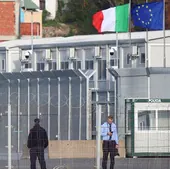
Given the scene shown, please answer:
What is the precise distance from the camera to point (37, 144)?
29.1 m

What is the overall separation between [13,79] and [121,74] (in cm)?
658

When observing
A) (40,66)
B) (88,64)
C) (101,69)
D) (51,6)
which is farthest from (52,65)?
(51,6)

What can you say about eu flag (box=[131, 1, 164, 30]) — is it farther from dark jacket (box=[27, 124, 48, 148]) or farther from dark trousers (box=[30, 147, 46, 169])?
dark trousers (box=[30, 147, 46, 169])

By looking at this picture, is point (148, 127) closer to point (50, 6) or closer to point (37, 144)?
point (37, 144)

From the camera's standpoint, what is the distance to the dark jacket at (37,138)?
2900 cm

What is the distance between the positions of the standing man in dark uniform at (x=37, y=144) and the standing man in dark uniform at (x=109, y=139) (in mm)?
1728

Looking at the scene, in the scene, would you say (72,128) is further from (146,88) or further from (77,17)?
(77,17)

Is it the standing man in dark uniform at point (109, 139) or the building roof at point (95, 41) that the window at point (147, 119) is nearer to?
the standing man in dark uniform at point (109, 139)

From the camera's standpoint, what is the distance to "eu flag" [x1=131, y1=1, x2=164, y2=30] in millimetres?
49688

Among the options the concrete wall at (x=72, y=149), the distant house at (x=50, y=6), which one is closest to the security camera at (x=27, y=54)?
the concrete wall at (x=72, y=149)

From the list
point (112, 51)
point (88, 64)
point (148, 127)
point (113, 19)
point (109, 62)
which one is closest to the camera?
point (148, 127)

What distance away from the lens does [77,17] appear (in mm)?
111000

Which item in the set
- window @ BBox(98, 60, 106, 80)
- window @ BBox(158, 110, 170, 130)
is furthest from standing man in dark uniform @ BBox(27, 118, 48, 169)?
window @ BBox(98, 60, 106, 80)

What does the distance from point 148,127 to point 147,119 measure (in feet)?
9.87
